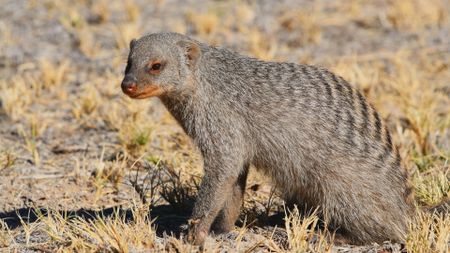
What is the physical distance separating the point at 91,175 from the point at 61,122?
147cm

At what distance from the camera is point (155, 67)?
179 inches

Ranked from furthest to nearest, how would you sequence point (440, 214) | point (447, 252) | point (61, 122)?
point (61, 122) < point (440, 214) < point (447, 252)

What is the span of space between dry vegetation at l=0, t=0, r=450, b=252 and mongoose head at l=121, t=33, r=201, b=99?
28.5 inches

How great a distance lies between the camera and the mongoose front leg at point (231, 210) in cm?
481

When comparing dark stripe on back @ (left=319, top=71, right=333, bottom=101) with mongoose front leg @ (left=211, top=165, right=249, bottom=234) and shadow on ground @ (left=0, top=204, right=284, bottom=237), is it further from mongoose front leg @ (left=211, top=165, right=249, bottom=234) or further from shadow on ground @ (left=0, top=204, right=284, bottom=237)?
shadow on ground @ (left=0, top=204, right=284, bottom=237)

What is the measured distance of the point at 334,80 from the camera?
488cm

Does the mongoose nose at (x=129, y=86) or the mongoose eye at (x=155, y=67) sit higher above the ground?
the mongoose eye at (x=155, y=67)

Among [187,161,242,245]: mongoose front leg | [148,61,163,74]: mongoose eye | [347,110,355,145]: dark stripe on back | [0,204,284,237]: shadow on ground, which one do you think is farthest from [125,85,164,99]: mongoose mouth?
[347,110,355,145]: dark stripe on back

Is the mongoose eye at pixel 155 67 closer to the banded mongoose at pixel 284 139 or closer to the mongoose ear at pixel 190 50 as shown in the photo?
the banded mongoose at pixel 284 139

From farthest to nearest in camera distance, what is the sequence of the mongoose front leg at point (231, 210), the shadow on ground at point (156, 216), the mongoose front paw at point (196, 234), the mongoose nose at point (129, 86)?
1. the shadow on ground at point (156, 216)
2. the mongoose front leg at point (231, 210)
3. the mongoose front paw at point (196, 234)
4. the mongoose nose at point (129, 86)

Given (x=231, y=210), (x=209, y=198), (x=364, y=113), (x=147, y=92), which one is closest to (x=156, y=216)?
(x=231, y=210)

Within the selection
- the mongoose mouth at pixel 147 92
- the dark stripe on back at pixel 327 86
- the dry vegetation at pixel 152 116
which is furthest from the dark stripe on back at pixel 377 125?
the mongoose mouth at pixel 147 92

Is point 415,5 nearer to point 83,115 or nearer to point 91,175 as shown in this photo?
point 83,115

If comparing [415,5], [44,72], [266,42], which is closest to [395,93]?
[266,42]
